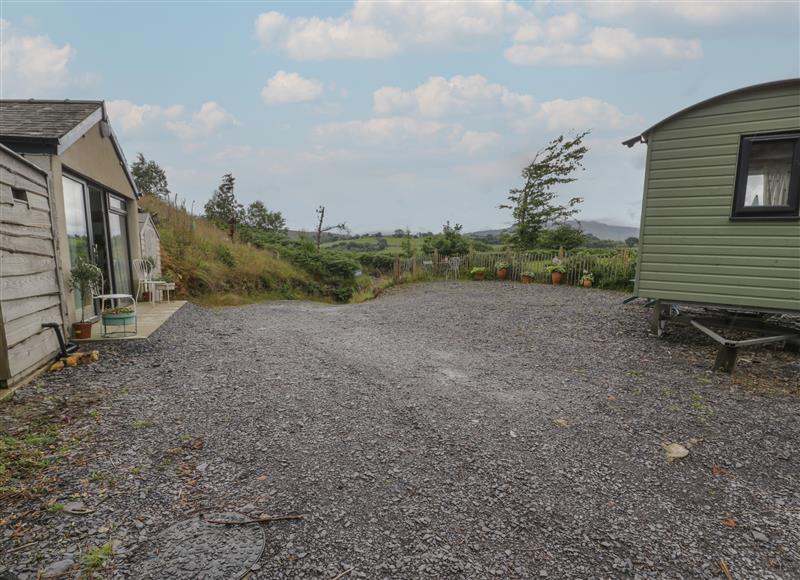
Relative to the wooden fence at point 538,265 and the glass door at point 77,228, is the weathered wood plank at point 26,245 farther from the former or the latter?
the wooden fence at point 538,265

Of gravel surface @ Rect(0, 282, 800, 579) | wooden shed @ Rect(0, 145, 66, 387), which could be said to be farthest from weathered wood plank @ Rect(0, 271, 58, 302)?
gravel surface @ Rect(0, 282, 800, 579)

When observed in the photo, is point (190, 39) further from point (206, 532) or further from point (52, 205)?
point (206, 532)

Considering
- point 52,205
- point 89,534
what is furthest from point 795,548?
point 52,205

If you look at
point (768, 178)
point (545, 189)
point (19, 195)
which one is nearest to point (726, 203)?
point (768, 178)

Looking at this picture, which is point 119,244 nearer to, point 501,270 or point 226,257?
point 226,257

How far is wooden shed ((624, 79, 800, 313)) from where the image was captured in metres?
5.44

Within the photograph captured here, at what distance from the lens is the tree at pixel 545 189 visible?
62.1 feet

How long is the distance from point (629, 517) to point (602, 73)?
1244 cm

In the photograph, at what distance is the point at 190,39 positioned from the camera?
10.5 metres

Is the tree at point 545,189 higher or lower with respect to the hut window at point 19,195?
higher

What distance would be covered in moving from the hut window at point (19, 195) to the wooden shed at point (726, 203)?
8.74m

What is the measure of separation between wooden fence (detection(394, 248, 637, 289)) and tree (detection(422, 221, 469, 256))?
49.7 inches

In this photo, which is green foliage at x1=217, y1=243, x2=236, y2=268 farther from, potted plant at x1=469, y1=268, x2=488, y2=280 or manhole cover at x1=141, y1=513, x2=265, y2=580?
manhole cover at x1=141, y1=513, x2=265, y2=580

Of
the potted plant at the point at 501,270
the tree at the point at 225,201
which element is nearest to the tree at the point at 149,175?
the tree at the point at 225,201
